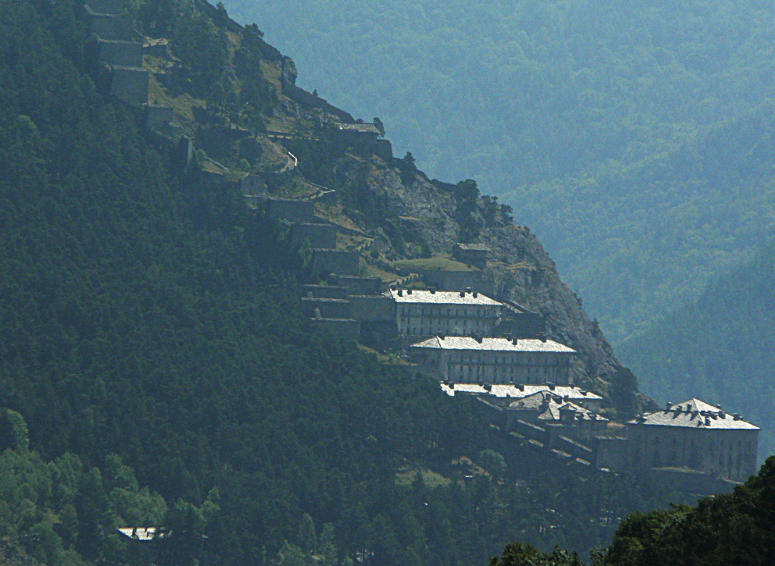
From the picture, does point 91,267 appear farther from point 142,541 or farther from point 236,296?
point 142,541

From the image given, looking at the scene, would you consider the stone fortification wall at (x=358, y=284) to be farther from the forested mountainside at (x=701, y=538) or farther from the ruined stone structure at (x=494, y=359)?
the forested mountainside at (x=701, y=538)

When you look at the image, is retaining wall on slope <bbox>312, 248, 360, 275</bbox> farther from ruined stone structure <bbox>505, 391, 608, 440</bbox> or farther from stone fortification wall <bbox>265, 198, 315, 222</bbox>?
ruined stone structure <bbox>505, 391, 608, 440</bbox>

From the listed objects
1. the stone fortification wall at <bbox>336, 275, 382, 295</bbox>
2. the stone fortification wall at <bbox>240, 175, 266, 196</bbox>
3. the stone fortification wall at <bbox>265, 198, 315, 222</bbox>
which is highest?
the stone fortification wall at <bbox>240, 175, 266, 196</bbox>

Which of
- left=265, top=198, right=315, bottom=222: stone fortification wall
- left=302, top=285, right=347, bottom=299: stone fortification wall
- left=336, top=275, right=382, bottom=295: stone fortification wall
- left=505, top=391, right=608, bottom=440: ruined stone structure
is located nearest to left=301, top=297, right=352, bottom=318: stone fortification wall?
left=302, top=285, right=347, bottom=299: stone fortification wall

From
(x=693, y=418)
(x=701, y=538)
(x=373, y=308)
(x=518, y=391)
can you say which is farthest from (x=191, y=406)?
(x=701, y=538)

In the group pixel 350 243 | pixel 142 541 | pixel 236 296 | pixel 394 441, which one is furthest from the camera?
pixel 350 243

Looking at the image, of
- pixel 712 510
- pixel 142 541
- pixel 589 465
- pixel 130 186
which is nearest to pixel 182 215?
pixel 130 186
